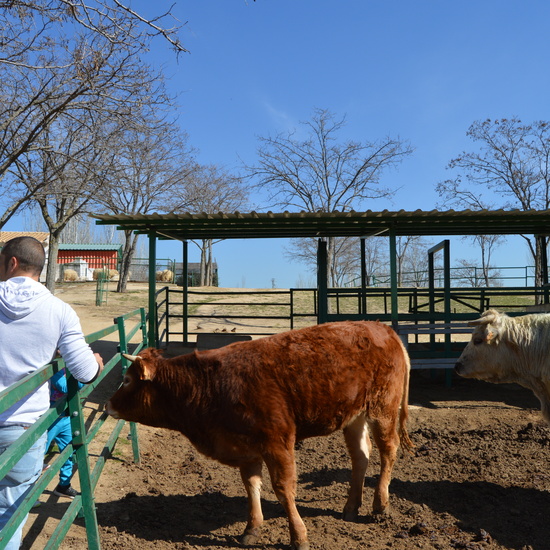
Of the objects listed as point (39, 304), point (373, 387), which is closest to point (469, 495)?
point (373, 387)

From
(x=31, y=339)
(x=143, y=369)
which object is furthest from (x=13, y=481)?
(x=143, y=369)

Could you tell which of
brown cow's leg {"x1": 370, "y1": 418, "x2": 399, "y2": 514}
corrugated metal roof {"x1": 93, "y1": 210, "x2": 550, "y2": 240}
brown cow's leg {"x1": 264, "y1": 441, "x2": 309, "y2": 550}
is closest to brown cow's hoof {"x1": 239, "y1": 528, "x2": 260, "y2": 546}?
brown cow's leg {"x1": 264, "y1": 441, "x2": 309, "y2": 550}

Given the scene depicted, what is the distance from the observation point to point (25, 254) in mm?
2783

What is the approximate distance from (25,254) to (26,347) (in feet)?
1.62

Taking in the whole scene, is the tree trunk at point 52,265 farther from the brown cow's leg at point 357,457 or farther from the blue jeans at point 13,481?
the blue jeans at point 13,481

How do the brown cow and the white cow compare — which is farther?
the white cow

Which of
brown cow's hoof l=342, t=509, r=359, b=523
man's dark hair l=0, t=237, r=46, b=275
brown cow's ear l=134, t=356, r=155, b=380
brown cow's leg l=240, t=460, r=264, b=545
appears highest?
man's dark hair l=0, t=237, r=46, b=275

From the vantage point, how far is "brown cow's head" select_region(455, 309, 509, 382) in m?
5.21

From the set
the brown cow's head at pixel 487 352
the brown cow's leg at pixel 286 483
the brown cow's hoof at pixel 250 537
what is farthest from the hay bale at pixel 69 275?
the brown cow's leg at pixel 286 483

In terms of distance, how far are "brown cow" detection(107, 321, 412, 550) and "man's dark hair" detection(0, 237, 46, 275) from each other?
4.09ft

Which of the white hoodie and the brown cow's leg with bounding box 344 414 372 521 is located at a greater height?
the white hoodie

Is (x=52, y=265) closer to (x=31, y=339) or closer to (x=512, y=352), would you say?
(x=512, y=352)

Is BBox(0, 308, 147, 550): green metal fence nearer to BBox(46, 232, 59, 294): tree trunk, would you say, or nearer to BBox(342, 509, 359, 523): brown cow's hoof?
BBox(342, 509, 359, 523): brown cow's hoof

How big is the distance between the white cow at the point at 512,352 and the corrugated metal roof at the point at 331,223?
337 centimetres
